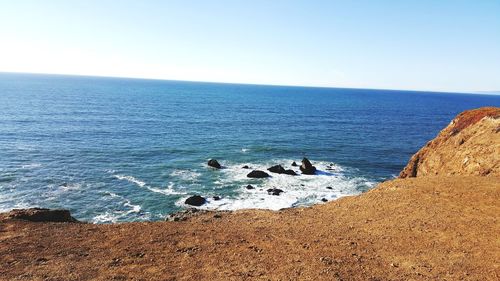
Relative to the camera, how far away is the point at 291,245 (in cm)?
1902

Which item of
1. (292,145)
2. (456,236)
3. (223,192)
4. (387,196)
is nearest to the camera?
(456,236)

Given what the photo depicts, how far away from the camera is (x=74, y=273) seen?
1549cm

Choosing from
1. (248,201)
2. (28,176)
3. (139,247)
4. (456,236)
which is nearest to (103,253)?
(139,247)

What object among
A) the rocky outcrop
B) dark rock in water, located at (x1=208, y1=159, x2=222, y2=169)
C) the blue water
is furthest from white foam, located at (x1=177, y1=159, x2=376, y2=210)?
dark rock in water, located at (x1=208, y1=159, x2=222, y2=169)

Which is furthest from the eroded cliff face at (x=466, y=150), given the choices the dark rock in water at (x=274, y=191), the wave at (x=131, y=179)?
the wave at (x=131, y=179)

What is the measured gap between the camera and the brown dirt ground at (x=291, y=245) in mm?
15625

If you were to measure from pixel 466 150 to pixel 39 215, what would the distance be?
126 feet

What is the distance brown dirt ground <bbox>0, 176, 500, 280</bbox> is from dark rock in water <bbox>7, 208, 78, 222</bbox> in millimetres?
1711

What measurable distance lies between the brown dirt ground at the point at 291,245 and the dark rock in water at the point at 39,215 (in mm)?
1711

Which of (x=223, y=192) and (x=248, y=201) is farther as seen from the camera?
(x=223, y=192)

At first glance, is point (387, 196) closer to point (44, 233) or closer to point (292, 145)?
point (44, 233)

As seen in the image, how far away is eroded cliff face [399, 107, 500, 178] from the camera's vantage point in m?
31.5

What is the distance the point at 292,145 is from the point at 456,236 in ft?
187

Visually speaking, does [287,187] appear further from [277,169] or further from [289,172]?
[277,169]
